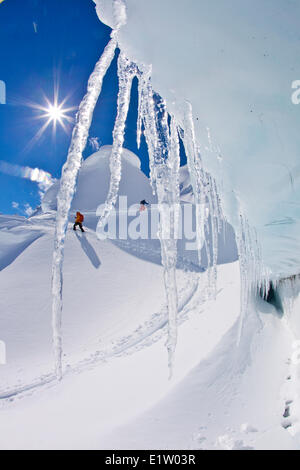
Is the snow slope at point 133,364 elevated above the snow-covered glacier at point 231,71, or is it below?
below

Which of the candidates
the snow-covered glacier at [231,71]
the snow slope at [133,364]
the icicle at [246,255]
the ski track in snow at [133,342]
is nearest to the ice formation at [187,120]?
the snow-covered glacier at [231,71]

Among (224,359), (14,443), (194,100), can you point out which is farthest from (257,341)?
(194,100)

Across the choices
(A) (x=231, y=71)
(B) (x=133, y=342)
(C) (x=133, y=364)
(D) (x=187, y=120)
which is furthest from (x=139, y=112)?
(B) (x=133, y=342)

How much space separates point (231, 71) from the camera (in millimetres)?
1998

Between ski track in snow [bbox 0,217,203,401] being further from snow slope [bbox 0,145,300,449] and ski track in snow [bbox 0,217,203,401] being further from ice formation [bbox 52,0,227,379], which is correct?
ice formation [bbox 52,0,227,379]

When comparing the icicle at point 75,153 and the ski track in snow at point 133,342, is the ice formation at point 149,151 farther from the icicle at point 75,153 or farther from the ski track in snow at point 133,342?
the ski track in snow at point 133,342

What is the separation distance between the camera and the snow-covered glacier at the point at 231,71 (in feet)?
5.67

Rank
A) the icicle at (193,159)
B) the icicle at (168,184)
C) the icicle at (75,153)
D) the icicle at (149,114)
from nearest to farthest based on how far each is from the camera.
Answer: the icicle at (75,153), the icicle at (149,114), the icicle at (193,159), the icicle at (168,184)

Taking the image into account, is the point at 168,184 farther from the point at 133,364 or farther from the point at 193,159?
the point at 133,364

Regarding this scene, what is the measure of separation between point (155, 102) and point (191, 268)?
744 cm

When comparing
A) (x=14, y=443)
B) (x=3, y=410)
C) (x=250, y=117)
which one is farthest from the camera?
(x=3, y=410)
